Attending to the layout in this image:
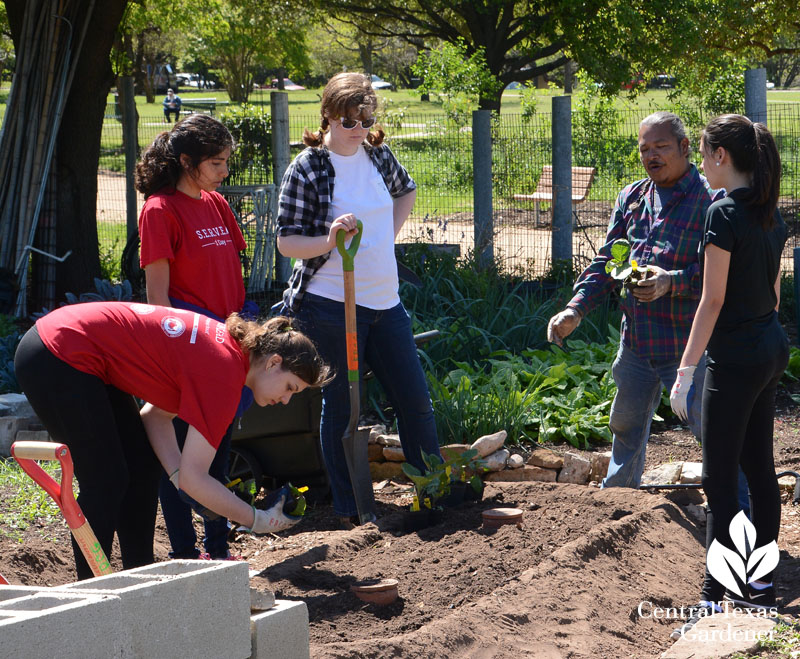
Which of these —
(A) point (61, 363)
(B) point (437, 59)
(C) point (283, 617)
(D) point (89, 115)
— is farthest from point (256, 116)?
(C) point (283, 617)

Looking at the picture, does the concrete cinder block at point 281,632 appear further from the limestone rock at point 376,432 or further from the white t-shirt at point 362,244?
the limestone rock at point 376,432

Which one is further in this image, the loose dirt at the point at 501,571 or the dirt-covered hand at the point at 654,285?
the dirt-covered hand at the point at 654,285

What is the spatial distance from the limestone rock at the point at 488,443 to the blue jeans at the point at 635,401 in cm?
78

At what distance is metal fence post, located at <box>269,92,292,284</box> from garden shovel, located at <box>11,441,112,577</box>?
627cm

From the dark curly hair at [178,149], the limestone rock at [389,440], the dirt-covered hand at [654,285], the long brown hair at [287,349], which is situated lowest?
the limestone rock at [389,440]

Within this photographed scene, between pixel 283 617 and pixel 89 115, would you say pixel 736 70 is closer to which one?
pixel 89 115

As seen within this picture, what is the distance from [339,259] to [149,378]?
1284 mm

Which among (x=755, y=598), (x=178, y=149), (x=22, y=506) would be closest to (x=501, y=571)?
(x=755, y=598)

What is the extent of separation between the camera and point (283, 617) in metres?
2.68

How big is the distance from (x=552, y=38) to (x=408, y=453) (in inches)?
512

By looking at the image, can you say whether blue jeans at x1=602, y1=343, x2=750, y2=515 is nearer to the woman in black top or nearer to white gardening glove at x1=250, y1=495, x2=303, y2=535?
the woman in black top

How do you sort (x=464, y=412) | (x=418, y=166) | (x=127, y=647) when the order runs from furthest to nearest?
1. (x=418, y=166)
2. (x=464, y=412)
3. (x=127, y=647)

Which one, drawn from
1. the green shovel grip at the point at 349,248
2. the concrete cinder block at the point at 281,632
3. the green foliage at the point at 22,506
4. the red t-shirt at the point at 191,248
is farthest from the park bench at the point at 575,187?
the concrete cinder block at the point at 281,632

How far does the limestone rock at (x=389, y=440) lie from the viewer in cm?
527
